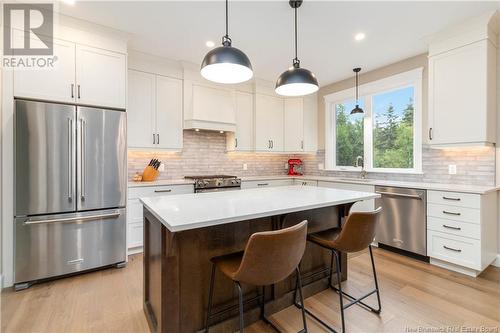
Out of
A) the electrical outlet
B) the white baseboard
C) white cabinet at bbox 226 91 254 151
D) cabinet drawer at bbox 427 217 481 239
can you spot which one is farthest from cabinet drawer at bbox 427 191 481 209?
white cabinet at bbox 226 91 254 151

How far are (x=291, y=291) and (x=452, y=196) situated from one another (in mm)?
2131

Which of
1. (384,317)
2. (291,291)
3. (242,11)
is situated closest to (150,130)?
(242,11)

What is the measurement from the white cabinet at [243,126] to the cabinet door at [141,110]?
140 centimetres

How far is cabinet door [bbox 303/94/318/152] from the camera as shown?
16.3 ft

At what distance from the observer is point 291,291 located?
2123mm

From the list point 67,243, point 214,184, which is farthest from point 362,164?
point 67,243

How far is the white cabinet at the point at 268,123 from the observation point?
4.64 metres

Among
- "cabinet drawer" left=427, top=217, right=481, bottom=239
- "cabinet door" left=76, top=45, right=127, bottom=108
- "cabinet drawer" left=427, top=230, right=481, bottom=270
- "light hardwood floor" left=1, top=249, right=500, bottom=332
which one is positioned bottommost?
"light hardwood floor" left=1, top=249, right=500, bottom=332

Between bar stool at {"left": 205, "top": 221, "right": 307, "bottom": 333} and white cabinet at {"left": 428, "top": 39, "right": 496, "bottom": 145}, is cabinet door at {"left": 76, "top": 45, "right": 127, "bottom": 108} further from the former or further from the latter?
white cabinet at {"left": 428, "top": 39, "right": 496, "bottom": 145}

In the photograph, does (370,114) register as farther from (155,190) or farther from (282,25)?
(155,190)

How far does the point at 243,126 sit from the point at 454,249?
3450 millimetres

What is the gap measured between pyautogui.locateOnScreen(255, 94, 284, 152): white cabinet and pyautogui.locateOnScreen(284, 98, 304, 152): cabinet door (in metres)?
0.11

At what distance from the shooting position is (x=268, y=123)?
15.7 feet

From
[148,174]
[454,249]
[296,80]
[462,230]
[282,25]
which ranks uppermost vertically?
[282,25]
